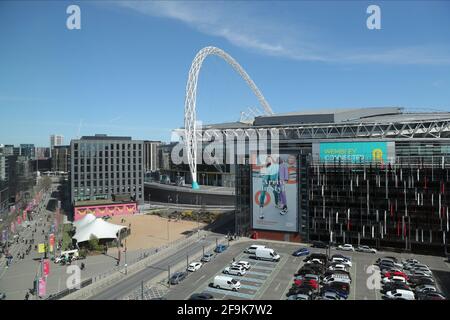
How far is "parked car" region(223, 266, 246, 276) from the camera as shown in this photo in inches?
1151

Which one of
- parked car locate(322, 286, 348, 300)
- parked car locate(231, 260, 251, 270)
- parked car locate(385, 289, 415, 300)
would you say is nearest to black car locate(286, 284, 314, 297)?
parked car locate(322, 286, 348, 300)

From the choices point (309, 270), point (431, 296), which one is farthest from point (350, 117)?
point (431, 296)

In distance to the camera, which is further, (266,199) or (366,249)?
(266,199)

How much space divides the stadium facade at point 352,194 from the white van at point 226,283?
624 inches

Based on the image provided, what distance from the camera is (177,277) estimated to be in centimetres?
2791

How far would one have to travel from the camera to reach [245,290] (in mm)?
25984

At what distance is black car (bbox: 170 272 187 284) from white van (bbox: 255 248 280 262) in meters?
8.58

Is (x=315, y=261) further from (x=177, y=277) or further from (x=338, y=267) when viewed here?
(x=177, y=277)

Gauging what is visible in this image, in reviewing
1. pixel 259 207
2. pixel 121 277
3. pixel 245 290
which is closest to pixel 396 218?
pixel 259 207

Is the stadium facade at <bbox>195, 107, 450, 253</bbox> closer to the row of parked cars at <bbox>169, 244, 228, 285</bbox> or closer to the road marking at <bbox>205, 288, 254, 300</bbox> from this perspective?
the row of parked cars at <bbox>169, 244, 228, 285</bbox>

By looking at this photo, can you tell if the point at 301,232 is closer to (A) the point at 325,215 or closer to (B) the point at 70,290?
(A) the point at 325,215

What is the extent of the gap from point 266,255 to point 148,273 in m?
11.8

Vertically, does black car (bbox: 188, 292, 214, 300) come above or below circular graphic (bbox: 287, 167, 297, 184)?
below
